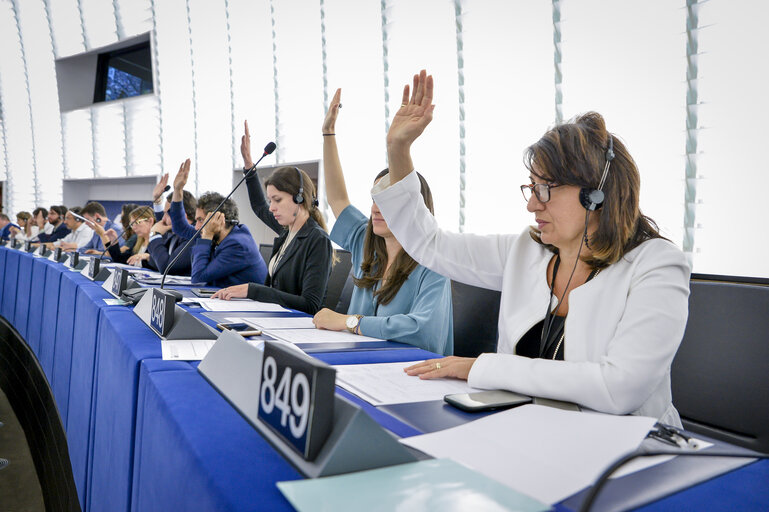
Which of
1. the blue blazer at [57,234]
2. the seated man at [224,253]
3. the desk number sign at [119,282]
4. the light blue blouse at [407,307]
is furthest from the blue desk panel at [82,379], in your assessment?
the blue blazer at [57,234]

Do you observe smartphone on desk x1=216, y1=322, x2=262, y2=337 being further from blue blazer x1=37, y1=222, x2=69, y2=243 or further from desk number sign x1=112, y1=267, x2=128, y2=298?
blue blazer x1=37, y1=222, x2=69, y2=243

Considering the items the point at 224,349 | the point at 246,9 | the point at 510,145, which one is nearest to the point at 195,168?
the point at 246,9

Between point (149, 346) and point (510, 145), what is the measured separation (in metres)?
3.89

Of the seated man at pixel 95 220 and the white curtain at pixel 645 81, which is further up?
the white curtain at pixel 645 81

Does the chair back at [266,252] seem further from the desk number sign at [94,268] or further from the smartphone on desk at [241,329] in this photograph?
the smartphone on desk at [241,329]

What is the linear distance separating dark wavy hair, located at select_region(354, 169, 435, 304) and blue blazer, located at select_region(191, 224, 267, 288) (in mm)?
1124

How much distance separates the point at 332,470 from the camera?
42cm

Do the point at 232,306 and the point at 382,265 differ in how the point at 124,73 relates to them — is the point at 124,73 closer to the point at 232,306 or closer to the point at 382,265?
the point at 232,306

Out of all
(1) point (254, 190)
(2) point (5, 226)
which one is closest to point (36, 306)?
(1) point (254, 190)

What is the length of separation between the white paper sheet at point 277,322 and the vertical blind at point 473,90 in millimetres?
1024

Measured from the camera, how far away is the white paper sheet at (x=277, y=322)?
1361 mm

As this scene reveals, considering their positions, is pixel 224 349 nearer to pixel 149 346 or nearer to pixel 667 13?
pixel 149 346

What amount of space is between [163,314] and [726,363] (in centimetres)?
126

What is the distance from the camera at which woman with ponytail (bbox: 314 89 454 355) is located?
4.55ft
